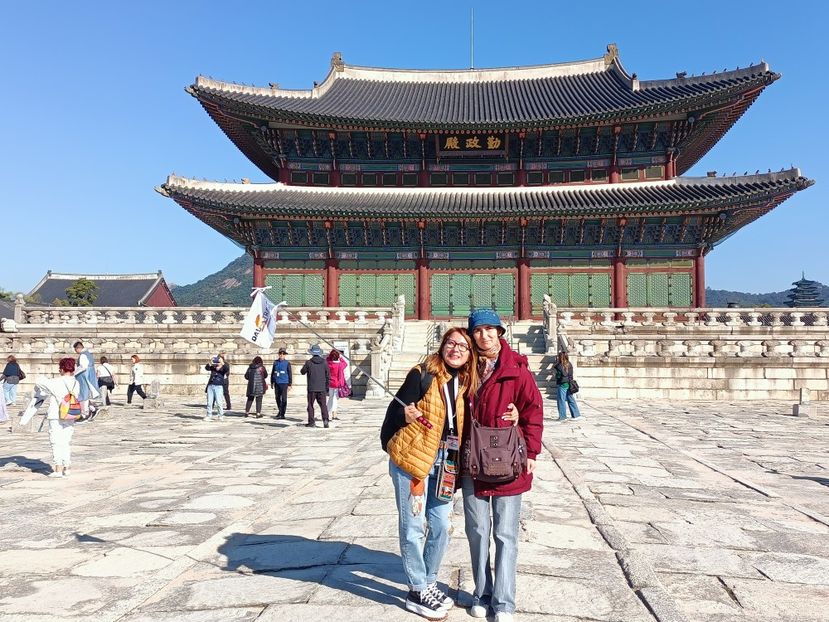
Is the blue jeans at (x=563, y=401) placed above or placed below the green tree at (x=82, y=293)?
below

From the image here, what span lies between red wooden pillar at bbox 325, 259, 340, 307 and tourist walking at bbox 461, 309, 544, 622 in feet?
70.6

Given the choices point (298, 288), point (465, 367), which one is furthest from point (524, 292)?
point (465, 367)

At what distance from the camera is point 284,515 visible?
17.4 ft

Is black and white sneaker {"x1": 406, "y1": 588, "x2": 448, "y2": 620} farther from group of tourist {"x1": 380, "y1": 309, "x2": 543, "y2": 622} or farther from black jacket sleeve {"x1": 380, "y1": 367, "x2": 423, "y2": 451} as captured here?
black jacket sleeve {"x1": 380, "y1": 367, "x2": 423, "y2": 451}

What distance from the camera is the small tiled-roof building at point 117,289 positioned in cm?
4675

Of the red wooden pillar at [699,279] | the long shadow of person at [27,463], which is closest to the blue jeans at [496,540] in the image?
the long shadow of person at [27,463]

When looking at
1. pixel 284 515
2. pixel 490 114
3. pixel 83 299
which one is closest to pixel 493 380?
pixel 284 515

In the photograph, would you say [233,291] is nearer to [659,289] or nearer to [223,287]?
[223,287]

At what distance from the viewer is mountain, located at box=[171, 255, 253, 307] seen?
5413 inches

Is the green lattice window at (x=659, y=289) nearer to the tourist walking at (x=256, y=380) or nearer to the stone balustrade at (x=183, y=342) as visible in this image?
the stone balustrade at (x=183, y=342)

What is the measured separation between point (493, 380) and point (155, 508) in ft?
13.9

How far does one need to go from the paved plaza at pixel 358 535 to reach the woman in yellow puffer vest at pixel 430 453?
0.28 meters

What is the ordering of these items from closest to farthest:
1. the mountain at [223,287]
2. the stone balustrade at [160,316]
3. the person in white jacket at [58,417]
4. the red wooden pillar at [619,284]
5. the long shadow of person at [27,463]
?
the person in white jacket at [58,417] < the long shadow of person at [27,463] < the stone balustrade at [160,316] < the red wooden pillar at [619,284] < the mountain at [223,287]

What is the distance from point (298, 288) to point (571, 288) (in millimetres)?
11780
